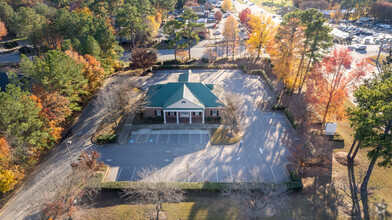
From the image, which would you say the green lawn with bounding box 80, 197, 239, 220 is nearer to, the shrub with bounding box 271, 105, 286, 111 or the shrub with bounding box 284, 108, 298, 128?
the shrub with bounding box 284, 108, 298, 128

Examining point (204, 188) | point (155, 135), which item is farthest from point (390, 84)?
point (155, 135)

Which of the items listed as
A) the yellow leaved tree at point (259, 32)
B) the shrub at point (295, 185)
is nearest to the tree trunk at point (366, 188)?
the shrub at point (295, 185)

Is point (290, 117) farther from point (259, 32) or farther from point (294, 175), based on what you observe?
point (259, 32)

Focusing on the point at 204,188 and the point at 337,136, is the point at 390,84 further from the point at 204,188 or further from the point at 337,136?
the point at 204,188

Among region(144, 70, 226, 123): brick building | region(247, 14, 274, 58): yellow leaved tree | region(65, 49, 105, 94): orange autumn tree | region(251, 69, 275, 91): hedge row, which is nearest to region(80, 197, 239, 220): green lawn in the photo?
region(144, 70, 226, 123): brick building

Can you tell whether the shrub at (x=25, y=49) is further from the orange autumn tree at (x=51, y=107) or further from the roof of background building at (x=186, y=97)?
the roof of background building at (x=186, y=97)
